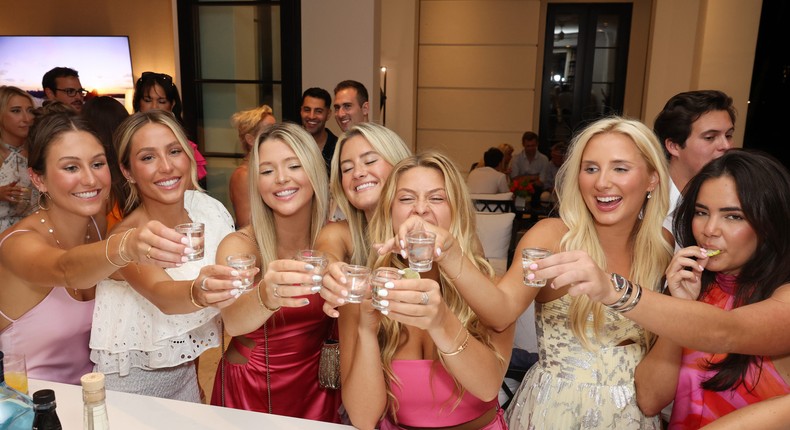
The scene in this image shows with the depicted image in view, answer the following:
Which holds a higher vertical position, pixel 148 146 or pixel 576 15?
pixel 576 15

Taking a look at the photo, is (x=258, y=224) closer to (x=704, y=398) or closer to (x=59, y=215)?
(x=59, y=215)

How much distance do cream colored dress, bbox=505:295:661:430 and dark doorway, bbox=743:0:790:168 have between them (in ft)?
19.0

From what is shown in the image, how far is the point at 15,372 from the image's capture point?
1.57m

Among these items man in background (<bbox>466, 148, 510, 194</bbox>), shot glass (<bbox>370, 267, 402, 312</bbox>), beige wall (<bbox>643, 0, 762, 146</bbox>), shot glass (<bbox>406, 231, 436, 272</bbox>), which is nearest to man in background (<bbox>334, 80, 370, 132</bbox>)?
man in background (<bbox>466, 148, 510, 194</bbox>)

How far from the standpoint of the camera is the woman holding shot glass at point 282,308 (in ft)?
7.12

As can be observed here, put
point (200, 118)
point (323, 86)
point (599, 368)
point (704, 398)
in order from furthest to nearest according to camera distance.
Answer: point (200, 118)
point (323, 86)
point (599, 368)
point (704, 398)

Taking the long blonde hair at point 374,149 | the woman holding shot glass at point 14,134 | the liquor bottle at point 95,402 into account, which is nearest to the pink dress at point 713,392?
the long blonde hair at point 374,149

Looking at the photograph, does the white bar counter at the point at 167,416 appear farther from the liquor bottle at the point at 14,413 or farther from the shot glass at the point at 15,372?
the liquor bottle at the point at 14,413

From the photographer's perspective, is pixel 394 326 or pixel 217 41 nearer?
pixel 394 326

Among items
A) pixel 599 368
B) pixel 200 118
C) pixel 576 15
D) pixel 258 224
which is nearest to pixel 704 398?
pixel 599 368

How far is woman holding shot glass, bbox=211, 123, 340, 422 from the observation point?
85.4 inches

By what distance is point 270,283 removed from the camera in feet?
5.24

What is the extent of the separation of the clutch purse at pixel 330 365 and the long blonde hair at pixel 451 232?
0.33m

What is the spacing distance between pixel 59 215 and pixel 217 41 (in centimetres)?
400
